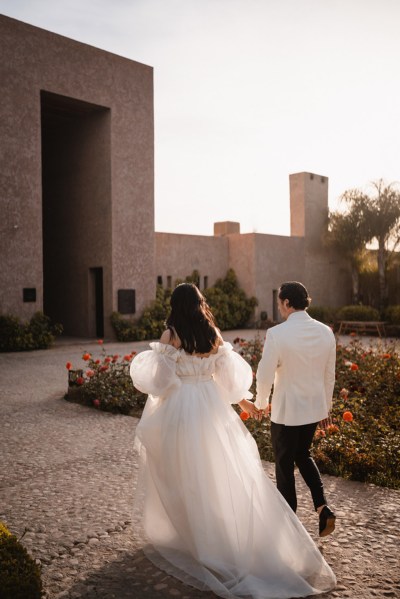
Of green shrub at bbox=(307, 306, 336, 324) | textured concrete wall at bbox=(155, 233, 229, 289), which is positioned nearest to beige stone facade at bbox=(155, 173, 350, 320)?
textured concrete wall at bbox=(155, 233, 229, 289)

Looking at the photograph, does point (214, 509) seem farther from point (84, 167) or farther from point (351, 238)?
point (351, 238)

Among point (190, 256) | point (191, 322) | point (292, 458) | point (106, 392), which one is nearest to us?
point (191, 322)

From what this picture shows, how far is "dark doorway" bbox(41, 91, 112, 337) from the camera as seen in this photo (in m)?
18.8

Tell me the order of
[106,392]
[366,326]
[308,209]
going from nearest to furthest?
[106,392] < [366,326] < [308,209]

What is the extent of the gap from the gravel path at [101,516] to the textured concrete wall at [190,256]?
14973 millimetres

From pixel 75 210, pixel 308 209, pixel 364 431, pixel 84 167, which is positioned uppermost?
pixel 84 167

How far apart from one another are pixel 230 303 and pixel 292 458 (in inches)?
768

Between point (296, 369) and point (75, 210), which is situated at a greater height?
point (75, 210)

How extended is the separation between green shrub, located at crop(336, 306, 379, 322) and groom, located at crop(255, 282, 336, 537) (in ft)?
64.6

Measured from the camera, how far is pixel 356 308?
23.0 m

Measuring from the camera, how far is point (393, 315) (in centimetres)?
2230

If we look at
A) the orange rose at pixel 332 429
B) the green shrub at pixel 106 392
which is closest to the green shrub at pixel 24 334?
the green shrub at pixel 106 392

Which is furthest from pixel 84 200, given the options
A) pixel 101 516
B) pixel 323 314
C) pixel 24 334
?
pixel 101 516

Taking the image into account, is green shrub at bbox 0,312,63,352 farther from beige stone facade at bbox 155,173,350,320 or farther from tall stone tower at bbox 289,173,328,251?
tall stone tower at bbox 289,173,328,251
